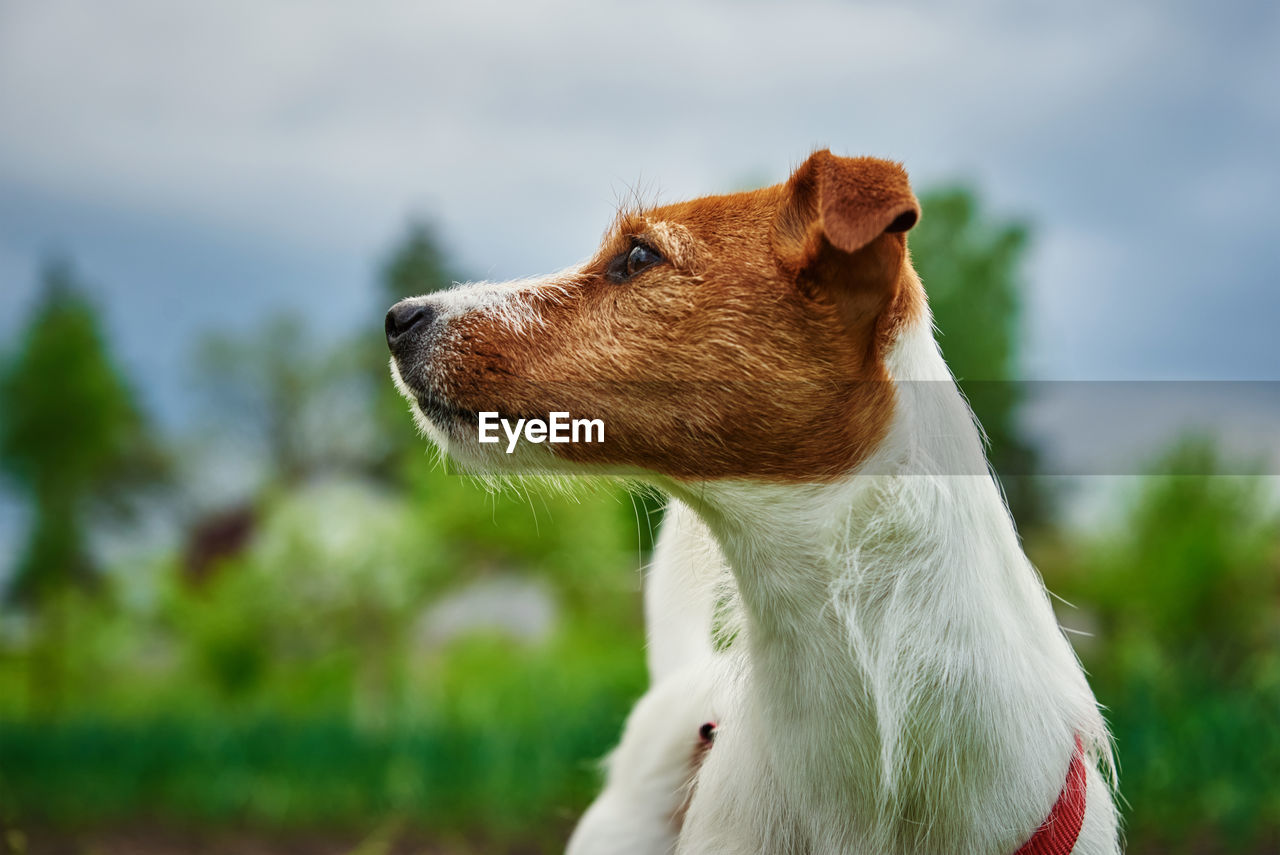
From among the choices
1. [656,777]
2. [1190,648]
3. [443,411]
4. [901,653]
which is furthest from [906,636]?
[1190,648]

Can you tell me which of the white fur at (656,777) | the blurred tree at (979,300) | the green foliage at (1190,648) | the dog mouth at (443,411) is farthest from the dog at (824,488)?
the blurred tree at (979,300)

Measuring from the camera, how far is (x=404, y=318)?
1.90 metres

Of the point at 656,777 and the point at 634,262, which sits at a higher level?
the point at 634,262

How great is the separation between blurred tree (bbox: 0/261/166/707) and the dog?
6.86 m

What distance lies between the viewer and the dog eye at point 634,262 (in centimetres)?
191

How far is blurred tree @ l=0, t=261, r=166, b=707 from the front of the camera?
24.6 ft

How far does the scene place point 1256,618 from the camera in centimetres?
675

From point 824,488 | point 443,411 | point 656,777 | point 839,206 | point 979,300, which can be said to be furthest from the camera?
point 979,300

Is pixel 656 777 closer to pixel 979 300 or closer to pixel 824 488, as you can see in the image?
pixel 824 488

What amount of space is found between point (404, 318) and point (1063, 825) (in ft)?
5.01

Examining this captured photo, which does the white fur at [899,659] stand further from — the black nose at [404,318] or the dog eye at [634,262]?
the dog eye at [634,262]

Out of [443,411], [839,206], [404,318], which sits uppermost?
[839,206]

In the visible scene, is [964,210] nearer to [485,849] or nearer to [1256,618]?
[1256,618]

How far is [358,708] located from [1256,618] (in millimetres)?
6016
